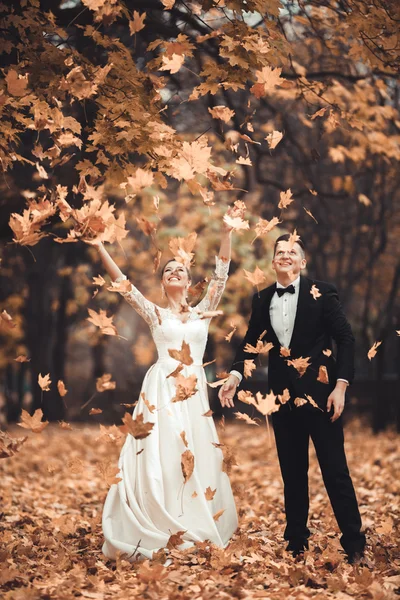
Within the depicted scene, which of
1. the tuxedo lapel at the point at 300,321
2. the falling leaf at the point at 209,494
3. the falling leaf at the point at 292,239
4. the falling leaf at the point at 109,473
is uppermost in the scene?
the falling leaf at the point at 292,239

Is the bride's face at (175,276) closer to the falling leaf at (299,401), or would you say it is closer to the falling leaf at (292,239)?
the falling leaf at (292,239)

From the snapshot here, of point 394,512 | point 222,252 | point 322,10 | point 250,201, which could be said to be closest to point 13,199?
point 222,252

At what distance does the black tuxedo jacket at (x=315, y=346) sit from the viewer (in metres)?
4.79

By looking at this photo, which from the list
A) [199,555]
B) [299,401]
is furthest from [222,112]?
[199,555]

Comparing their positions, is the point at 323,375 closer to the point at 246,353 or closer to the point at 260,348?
the point at 260,348

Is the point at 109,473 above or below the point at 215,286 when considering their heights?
below

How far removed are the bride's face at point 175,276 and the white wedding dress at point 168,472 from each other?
186 millimetres

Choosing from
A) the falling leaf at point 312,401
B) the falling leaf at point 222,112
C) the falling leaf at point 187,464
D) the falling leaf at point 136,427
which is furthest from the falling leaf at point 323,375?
the falling leaf at point 222,112

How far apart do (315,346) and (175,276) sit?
115cm

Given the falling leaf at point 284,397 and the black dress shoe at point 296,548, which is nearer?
the falling leaf at point 284,397

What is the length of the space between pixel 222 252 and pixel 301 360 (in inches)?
40.9

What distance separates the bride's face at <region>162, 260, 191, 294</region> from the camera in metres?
5.35

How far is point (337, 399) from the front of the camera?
15.3 feet

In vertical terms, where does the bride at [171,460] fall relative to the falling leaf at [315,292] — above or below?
below
